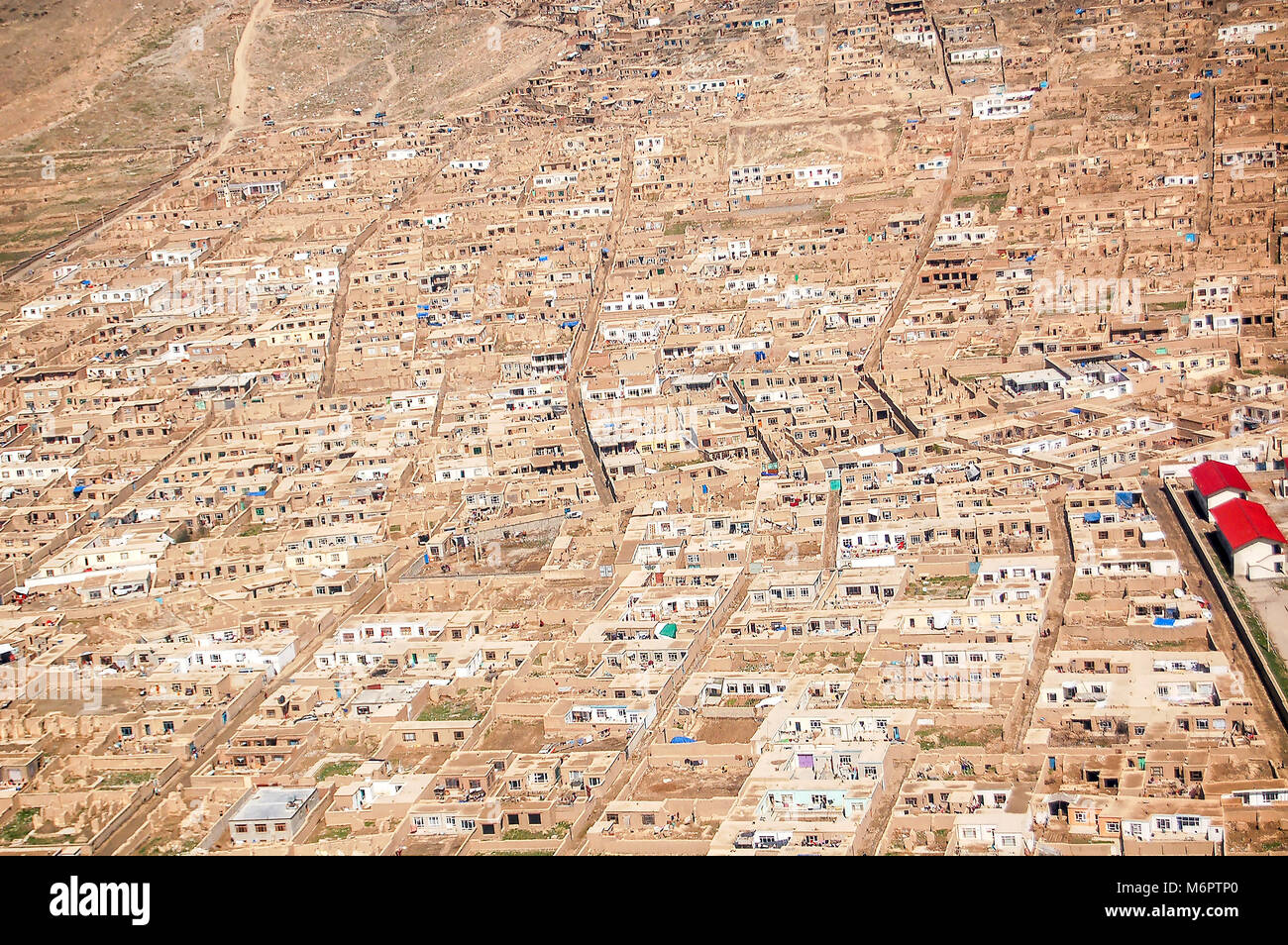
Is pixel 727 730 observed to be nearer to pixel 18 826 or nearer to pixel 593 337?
pixel 18 826

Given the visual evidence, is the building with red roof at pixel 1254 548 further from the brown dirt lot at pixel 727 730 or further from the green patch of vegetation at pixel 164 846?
the green patch of vegetation at pixel 164 846

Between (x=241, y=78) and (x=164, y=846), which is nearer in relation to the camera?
(x=164, y=846)

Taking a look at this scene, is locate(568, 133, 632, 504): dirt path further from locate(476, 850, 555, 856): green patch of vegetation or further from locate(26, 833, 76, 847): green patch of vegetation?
locate(26, 833, 76, 847): green patch of vegetation

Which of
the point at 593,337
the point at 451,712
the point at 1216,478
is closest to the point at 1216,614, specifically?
the point at 1216,478

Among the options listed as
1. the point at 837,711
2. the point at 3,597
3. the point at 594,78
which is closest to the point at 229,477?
the point at 3,597

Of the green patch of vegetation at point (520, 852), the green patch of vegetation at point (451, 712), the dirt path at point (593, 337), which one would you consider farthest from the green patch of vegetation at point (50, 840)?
the dirt path at point (593, 337)
